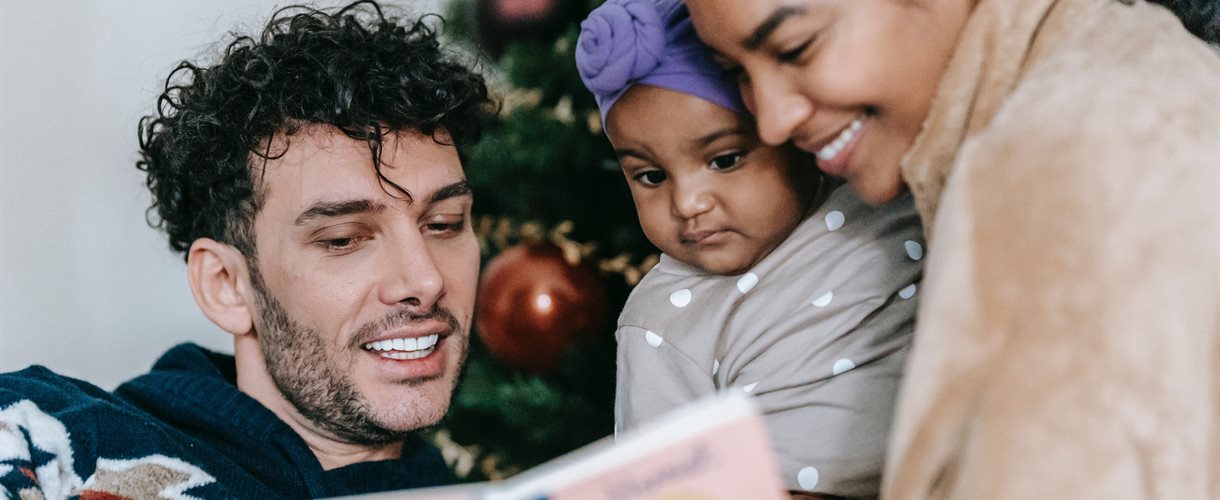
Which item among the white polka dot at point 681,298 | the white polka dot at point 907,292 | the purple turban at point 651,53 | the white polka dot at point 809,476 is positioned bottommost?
the white polka dot at point 809,476

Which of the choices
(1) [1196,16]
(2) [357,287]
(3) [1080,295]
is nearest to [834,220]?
(1) [1196,16]

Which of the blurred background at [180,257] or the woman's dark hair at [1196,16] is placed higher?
the woman's dark hair at [1196,16]

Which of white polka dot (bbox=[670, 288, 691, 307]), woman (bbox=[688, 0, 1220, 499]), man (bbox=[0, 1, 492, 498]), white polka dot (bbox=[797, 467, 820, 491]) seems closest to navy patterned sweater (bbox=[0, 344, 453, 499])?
man (bbox=[0, 1, 492, 498])

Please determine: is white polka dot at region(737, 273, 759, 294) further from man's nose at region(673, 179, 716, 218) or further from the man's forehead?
the man's forehead

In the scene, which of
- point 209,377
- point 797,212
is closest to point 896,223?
point 797,212

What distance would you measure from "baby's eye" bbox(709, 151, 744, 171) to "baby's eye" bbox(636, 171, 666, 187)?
70 millimetres

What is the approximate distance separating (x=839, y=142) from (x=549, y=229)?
3.04 feet

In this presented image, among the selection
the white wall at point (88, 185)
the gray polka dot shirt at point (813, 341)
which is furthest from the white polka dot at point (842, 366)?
the white wall at point (88, 185)

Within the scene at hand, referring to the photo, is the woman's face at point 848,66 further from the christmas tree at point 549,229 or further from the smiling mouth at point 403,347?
the christmas tree at point 549,229

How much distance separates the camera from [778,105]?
0.92m

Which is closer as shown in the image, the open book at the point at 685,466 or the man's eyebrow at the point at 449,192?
the open book at the point at 685,466

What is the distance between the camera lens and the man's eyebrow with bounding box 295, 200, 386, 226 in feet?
4.37

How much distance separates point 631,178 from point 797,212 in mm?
195

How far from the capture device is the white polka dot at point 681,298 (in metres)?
1.22
